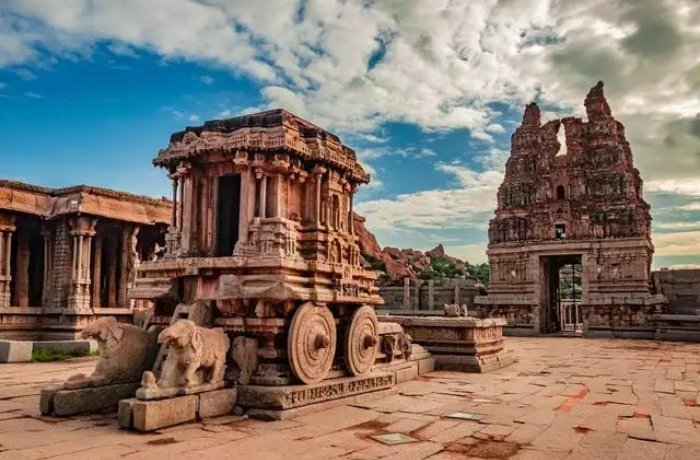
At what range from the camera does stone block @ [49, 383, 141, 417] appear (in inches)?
248

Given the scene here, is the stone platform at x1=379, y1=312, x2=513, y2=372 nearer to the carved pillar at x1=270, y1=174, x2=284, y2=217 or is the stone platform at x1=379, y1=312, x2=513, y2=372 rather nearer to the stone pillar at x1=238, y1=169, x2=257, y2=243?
the carved pillar at x1=270, y1=174, x2=284, y2=217

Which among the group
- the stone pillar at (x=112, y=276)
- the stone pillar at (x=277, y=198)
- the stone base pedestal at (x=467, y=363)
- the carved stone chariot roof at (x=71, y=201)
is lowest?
the stone base pedestal at (x=467, y=363)

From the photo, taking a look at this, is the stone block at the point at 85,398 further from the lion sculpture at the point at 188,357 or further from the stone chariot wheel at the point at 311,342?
the stone chariot wheel at the point at 311,342

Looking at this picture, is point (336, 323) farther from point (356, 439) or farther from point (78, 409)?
point (78, 409)

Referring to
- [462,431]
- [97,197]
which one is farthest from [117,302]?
[462,431]

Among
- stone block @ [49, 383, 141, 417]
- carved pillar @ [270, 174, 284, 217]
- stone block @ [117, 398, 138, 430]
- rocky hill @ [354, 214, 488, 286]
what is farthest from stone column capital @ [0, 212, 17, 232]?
rocky hill @ [354, 214, 488, 286]

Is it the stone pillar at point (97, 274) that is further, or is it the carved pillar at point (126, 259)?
the carved pillar at point (126, 259)

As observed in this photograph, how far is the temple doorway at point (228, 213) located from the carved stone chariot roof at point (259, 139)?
28.4 inches

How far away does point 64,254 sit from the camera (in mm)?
18344

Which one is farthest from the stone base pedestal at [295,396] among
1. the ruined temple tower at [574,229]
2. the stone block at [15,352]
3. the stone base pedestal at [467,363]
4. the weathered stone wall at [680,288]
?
the weathered stone wall at [680,288]

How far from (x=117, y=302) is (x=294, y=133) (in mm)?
14393

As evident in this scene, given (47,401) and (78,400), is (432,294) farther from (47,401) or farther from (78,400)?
(47,401)

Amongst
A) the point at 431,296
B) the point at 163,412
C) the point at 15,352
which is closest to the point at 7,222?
the point at 15,352

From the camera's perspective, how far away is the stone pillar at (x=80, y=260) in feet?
58.7
